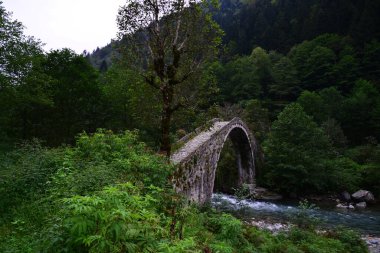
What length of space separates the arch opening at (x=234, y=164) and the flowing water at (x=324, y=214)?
593cm

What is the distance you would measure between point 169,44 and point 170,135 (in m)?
8.66

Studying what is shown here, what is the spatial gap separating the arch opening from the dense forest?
3.08 ft

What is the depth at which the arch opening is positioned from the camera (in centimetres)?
3428

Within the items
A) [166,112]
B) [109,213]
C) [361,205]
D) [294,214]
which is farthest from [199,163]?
[361,205]

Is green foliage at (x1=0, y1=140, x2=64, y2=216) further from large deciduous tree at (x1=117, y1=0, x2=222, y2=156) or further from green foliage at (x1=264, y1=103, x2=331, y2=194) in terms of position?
green foliage at (x1=264, y1=103, x2=331, y2=194)

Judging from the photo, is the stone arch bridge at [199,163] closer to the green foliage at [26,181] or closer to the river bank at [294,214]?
the river bank at [294,214]

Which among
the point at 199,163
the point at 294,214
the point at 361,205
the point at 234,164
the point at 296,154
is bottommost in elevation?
the point at 361,205

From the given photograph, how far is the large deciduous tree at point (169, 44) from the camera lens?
12656 mm

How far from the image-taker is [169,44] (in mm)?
13445

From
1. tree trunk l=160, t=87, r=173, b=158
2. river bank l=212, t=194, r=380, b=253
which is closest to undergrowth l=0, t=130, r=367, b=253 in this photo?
tree trunk l=160, t=87, r=173, b=158

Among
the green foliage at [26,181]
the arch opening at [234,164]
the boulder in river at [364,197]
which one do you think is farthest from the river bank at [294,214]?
the green foliage at [26,181]

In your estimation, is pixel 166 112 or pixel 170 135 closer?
pixel 166 112

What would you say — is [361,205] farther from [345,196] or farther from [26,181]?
[26,181]

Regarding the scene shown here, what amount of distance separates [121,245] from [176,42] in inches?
415
